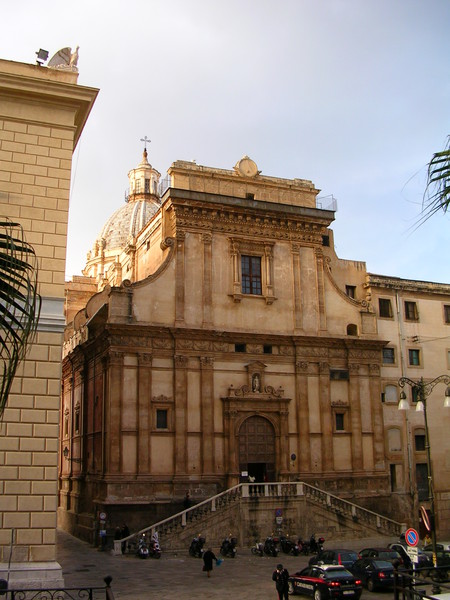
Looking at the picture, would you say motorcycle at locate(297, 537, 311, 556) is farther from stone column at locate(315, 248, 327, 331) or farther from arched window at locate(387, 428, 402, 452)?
stone column at locate(315, 248, 327, 331)

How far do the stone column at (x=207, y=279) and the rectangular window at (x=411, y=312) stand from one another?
14.3 metres

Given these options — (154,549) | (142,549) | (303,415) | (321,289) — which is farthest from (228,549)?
(321,289)

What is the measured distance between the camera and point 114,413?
35312 mm

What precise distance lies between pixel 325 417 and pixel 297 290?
7.51 meters

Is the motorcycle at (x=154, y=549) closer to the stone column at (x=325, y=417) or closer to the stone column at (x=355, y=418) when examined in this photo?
the stone column at (x=325, y=417)

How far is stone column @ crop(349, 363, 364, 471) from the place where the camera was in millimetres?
39844

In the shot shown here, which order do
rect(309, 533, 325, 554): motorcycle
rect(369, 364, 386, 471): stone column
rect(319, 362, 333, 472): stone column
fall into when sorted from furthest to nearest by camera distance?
rect(369, 364, 386, 471): stone column < rect(319, 362, 333, 472): stone column < rect(309, 533, 325, 554): motorcycle

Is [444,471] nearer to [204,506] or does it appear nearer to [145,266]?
[204,506]

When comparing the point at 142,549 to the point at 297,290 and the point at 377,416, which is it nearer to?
the point at 377,416

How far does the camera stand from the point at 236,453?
123 feet

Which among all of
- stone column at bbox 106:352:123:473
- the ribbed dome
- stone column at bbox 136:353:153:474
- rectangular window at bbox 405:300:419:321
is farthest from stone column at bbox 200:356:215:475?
the ribbed dome

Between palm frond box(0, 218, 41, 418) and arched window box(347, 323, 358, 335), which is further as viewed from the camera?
arched window box(347, 323, 358, 335)

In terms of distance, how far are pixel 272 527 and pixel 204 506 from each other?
3568mm

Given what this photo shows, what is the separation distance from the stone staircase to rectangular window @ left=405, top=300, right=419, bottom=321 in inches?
545
